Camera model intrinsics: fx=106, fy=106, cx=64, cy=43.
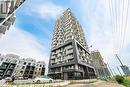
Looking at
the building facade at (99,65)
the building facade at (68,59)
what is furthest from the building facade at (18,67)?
the building facade at (99,65)

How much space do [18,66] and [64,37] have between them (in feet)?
115

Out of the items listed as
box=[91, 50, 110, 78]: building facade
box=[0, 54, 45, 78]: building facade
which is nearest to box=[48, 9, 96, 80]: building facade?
box=[0, 54, 45, 78]: building facade

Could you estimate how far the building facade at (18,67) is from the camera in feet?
193

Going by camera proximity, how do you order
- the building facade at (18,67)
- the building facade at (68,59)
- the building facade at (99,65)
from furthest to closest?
the building facade at (99,65) → the building facade at (18,67) → the building facade at (68,59)

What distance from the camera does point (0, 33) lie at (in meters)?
9.84

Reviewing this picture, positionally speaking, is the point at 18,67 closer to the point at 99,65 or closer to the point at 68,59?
the point at 68,59

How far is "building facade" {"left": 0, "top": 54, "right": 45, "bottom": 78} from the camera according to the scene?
58.8 metres

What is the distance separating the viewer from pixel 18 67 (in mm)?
64000

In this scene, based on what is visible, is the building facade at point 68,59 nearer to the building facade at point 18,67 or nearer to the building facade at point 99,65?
the building facade at point 18,67

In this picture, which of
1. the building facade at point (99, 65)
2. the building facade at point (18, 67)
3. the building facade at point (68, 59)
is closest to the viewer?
the building facade at point (68, 59)

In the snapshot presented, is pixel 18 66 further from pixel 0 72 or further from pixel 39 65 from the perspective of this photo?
pixel 39 65

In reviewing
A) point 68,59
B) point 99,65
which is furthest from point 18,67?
point 99,65

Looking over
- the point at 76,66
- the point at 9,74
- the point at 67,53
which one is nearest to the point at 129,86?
the point at 76,66

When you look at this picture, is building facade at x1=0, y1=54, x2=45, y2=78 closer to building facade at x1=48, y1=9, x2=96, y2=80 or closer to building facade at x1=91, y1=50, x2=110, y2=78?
building facade at x1=48, y1=9, x2=96, y2=80
